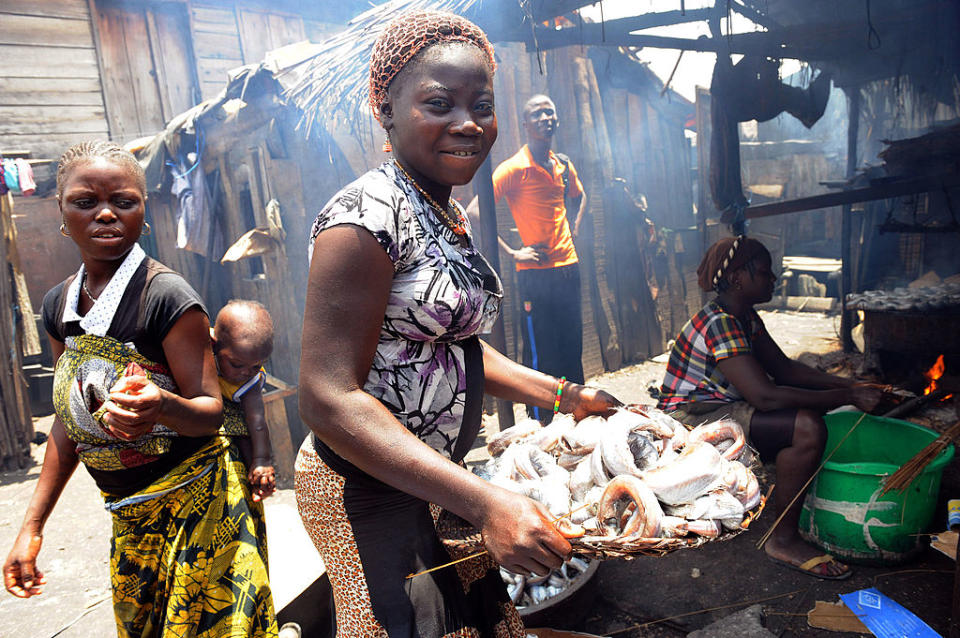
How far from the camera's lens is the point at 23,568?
2.06 m

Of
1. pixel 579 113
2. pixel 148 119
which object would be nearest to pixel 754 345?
pixel 579 113

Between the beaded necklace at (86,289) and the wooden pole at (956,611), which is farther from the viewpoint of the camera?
the wooden pole at (956,611)

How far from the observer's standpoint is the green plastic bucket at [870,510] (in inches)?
127

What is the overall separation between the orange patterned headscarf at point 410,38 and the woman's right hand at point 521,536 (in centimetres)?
99

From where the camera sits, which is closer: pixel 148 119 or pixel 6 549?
pixel 6 549

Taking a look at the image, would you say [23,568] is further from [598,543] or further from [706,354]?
[706,354]

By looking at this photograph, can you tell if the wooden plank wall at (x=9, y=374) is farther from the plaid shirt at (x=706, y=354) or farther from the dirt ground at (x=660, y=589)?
the plaid shirt at (x=706, y=354)

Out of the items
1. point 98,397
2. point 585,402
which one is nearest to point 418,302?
point 585,402

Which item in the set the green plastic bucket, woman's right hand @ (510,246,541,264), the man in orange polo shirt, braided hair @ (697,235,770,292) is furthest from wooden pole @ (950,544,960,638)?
woman's right hand @ (510,246,541,264)

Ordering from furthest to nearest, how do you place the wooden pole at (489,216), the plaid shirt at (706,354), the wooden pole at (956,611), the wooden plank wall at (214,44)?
the wooden plank wall at (214,44) → the wooden pole at (489,216) → the plaid shirt at (706,354) → the wooden pole at (956,611)

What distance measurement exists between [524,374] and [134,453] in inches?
50.0

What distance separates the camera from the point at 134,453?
1.95 m

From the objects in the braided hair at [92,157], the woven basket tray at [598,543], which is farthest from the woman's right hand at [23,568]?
the woven basket tray at [598,543]

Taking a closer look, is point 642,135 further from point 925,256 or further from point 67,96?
point 67,96
